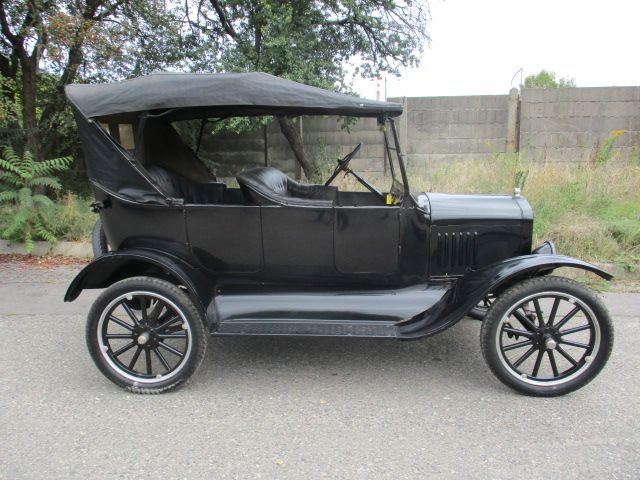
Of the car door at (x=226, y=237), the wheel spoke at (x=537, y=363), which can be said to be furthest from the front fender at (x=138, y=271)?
the wheel spoke at (x=537, y=363)

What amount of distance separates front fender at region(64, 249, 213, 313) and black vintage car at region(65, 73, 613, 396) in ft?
0.04

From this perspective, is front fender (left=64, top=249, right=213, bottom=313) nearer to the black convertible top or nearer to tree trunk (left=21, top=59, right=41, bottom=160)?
the black convertible top

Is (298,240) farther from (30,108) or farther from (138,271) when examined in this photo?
(30,108)

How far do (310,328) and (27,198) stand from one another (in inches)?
190

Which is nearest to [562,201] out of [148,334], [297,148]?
[297,148]

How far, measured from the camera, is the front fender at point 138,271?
3.06 meters

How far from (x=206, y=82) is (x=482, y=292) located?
2.09 metres

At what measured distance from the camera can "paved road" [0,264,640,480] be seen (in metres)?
2.33

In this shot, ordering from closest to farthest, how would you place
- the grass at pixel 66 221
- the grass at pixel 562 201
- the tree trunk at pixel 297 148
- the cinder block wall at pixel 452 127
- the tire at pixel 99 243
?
the tire at pixel 99 243 → the grass at pixel 562 201 → the grass at pixel 66 221 → the tree trunk at pixel 297 148 → the cinder block wall at pixel 452 127

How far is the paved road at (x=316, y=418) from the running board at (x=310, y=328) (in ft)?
1.23

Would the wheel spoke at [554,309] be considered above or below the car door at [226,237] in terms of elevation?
below

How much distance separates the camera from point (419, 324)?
3031 millimetres

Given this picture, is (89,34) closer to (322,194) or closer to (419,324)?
(322,194)

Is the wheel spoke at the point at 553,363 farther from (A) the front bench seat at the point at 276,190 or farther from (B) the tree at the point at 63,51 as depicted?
(B) the tree at the point at 63,51
